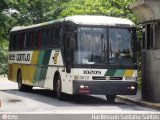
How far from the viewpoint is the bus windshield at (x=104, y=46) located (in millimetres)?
20031

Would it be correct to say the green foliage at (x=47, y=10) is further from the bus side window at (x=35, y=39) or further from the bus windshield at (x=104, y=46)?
the bus windshield at (x=104, y=46)

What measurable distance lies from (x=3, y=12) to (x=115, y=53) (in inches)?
1189

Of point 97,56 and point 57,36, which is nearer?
point 97,56

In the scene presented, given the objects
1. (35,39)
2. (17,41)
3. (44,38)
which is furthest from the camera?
(17,41)

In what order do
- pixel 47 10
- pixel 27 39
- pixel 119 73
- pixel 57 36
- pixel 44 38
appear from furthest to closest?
pixel 47 10, pixel 27 39, pixel 44 38, pixel 57 36, pixel 119 73

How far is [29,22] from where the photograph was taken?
2303 inches

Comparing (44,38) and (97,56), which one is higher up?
(44,38)

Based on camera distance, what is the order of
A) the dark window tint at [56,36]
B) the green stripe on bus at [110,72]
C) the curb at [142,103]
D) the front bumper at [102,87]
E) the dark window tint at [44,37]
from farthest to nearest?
the dark window tint at [44,37], the dark window tint at [56,36], the green stripe on bus at [110,72], the front bumper at [102,87], the curb at [142,103]

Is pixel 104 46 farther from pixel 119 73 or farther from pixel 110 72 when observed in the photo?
pixel 119 73

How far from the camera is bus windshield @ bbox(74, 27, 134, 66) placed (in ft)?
65.7

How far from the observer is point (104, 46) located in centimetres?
2022

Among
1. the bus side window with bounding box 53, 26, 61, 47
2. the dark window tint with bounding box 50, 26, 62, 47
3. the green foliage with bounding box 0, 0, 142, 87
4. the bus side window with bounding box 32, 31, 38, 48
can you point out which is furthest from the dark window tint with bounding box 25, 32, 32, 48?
the green foliage with bounding box 0, 0, 142, 87

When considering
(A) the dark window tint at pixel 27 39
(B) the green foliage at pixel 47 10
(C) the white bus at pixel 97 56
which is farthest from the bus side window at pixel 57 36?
(B) the green foliage at pixel 47 10

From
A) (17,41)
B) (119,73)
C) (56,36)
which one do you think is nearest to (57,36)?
(56,36)
